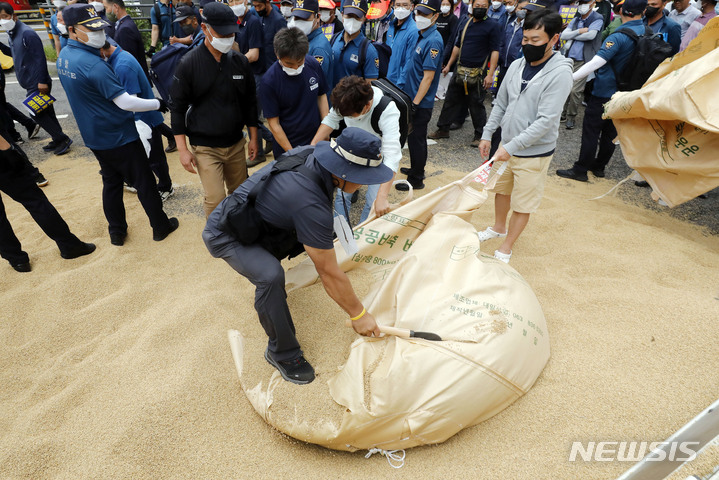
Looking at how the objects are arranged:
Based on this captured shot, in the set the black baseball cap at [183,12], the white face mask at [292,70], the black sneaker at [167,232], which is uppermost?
the black baseball cap at [183,12]

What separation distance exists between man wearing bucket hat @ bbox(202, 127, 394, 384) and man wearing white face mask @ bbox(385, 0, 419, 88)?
2424 mm

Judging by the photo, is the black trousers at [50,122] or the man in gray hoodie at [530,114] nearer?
the man in gray hoodie at [530,114]

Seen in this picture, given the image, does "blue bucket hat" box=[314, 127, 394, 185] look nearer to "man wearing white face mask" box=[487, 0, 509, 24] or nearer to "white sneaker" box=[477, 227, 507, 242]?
"white sneaker" box=[477, 227, 507, 242]

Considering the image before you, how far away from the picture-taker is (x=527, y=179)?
102 inches

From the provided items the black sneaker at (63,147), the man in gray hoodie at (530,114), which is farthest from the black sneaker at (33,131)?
the man in gray hoodie at (530,114)

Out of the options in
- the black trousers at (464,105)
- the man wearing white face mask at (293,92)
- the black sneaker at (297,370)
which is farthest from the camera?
the black trousers at (464,105)

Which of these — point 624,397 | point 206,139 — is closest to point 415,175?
point 206,139

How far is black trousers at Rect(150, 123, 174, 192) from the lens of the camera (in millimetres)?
3680

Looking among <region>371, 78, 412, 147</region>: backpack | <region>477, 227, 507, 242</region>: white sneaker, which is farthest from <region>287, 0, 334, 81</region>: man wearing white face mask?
<region>477, 227, 507, 242</region>: white sneaker

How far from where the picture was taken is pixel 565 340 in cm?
208

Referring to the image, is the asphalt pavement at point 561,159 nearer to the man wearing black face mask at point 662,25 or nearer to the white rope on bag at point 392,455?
the man wearing black face mask at point 662,25

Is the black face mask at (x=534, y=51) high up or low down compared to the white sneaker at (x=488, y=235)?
up

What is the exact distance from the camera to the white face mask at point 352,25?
11.3 feet

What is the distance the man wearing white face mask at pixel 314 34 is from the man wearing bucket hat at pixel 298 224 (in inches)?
79.8
